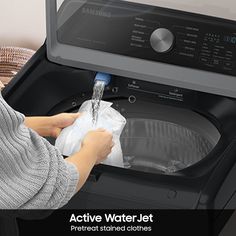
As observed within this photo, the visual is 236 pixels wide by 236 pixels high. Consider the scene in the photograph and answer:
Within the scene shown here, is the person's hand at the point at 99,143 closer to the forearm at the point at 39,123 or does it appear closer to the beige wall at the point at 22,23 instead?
the forearm at the point at 39,123

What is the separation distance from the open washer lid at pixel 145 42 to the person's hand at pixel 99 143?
0.17 m

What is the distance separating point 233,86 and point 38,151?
44 cm

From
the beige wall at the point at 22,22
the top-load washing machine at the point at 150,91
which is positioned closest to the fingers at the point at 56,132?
the top-load washing machine at the point at 150,91

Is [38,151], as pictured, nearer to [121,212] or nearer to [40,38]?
[121,212]

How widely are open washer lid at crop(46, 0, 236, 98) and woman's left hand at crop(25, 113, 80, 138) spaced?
0.45ft

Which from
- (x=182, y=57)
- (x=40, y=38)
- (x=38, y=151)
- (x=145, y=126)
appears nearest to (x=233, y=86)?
(x=182, y=57)

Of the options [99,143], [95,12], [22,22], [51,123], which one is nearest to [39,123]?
[51,123]

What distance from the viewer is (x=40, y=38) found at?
90.2 inches

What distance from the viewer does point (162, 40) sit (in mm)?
1252

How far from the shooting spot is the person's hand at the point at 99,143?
3.81 ft

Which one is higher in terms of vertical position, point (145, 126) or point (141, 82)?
point (141, 82)

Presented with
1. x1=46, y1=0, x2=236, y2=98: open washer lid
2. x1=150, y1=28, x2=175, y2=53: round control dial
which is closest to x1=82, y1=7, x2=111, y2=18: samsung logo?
x1=46, y1=0, x2=236, y2=98: open washer lid

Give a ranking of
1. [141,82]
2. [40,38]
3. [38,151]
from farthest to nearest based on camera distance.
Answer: [40,38], [141,82], [38,151]

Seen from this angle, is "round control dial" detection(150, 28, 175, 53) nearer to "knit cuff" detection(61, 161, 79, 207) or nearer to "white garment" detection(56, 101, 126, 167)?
"white garment" detection(56, 101, 126, 167)
